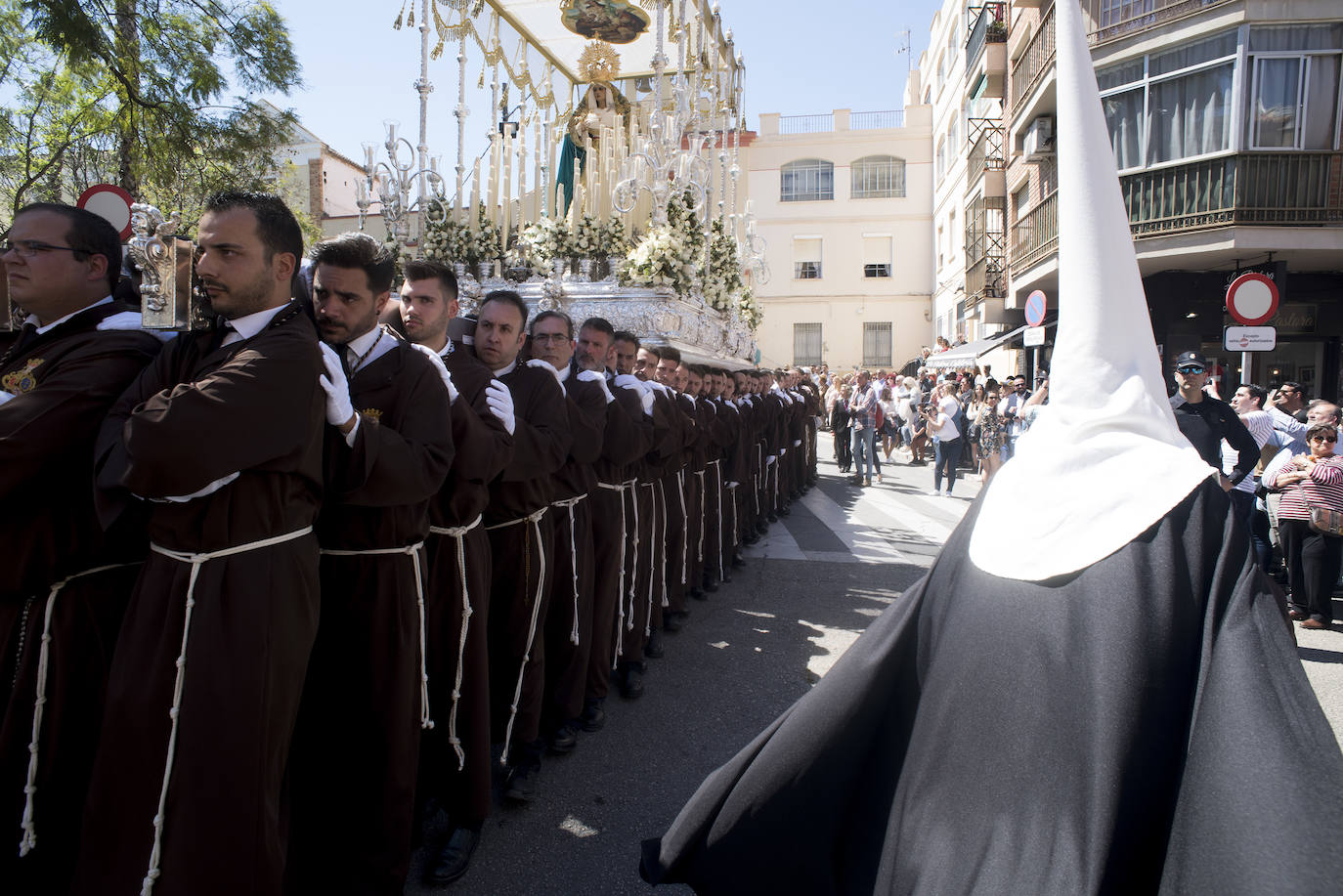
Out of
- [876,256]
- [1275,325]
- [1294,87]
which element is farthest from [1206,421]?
[876,256]

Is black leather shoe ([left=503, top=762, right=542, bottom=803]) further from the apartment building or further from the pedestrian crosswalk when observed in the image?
the apartment building

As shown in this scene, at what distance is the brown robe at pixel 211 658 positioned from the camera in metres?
2.11

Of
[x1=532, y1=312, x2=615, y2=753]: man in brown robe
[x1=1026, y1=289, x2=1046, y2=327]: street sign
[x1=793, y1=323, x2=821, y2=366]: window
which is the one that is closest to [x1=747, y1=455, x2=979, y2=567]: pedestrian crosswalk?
[x1=1026, y1=289, x2=1046, y2=327]: street sign

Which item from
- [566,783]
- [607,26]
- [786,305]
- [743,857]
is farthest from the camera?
[786,305]

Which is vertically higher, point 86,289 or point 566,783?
point 86,289

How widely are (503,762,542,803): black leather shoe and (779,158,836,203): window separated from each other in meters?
34.8

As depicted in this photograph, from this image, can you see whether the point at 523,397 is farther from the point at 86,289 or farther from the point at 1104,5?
the point at 1104,5

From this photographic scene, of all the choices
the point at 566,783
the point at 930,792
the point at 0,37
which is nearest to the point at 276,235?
the point at 930,792

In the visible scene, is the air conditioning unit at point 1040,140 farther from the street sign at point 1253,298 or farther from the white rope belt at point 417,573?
the white rope belt at point 417,573

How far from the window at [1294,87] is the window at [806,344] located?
76.2 ft

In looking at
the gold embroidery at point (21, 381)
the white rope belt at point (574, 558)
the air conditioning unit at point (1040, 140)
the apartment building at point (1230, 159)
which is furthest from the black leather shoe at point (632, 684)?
the air conditioning unit at point (1040, 140)

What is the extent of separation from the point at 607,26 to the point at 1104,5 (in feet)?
30.7

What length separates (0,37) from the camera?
30.3ft

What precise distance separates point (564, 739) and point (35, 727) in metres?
2.21
